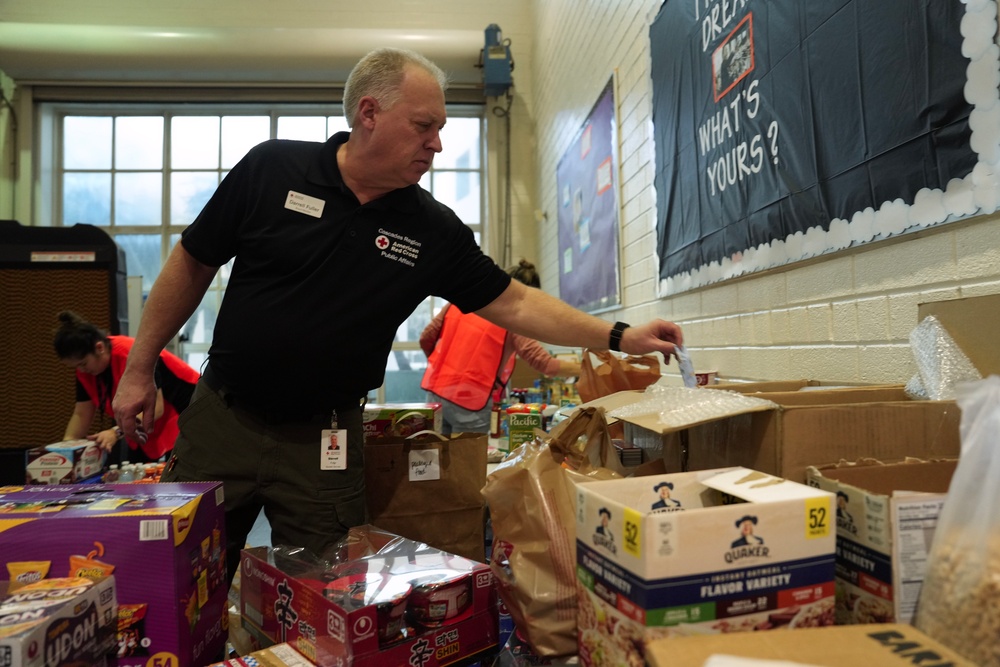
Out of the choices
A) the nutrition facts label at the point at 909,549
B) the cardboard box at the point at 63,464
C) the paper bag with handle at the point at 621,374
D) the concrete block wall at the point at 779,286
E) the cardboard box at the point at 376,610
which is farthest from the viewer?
the cardboard box at the point at 63,464

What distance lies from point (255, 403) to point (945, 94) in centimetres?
148

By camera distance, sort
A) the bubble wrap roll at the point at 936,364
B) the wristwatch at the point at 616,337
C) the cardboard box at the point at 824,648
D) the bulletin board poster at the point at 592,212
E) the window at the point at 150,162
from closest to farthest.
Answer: the cardboard box at the point at 824,648 < the bubble wrap roll at the point at 936,364 < the wristwatch at the point at 616,337 < the bulletin board poster at the point at 592,212 < the window at the point at 150,162

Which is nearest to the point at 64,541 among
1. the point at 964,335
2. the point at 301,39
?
the point at 964,335

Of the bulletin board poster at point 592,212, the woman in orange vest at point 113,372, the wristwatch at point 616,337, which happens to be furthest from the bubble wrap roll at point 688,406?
the bulletin board poster at point 592,212

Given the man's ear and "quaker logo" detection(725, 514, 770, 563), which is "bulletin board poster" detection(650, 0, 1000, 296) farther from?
the man's ear

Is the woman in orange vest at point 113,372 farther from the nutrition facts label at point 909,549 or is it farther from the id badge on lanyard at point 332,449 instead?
the nutrition facts label at point 909,549

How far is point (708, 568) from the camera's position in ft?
2.34

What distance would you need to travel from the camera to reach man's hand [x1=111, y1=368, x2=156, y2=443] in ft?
4.88

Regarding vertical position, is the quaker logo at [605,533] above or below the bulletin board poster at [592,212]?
below

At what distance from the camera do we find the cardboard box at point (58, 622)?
0.69 m

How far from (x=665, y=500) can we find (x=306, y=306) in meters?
0.85

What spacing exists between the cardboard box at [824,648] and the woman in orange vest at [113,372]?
2535mm

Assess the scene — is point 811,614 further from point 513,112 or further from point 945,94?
point 513,112

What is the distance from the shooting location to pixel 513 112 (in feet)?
22.0
